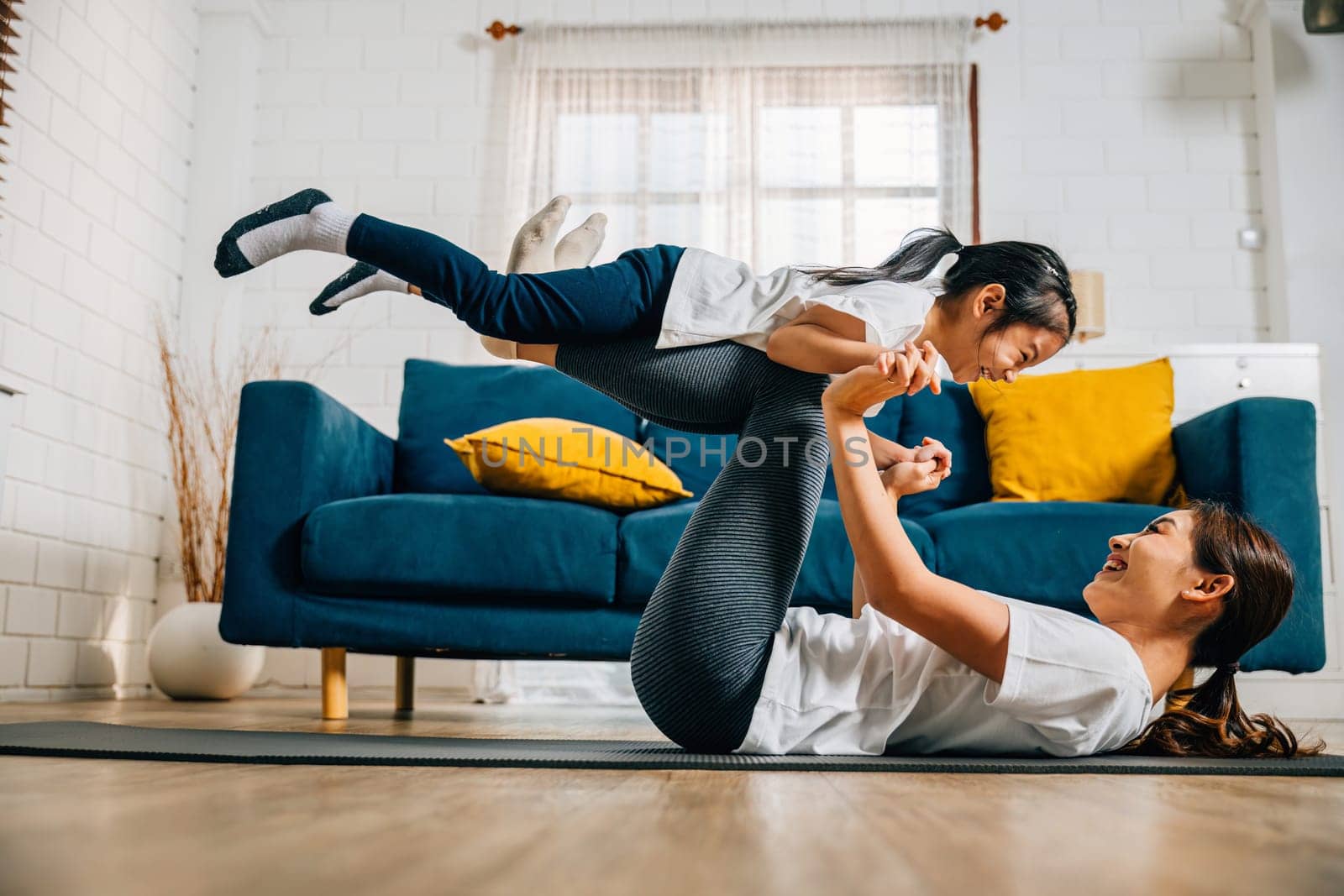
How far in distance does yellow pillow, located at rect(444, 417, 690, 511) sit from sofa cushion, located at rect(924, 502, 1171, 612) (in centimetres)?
69

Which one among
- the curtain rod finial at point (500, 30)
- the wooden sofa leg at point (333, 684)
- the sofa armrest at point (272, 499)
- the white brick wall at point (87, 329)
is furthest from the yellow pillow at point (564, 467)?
the curtain rod finial at point (500, 30)

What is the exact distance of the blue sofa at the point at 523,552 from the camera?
2338 millimetres

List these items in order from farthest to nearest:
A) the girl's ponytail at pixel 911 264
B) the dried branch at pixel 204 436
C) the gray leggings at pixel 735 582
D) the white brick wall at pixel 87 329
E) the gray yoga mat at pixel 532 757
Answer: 1. the dried branch at pixel 204 436
2. the white brick wall at pixel 87 329
3. the girl's ponytail at pixel 911 264
4. the gray leggings at pixel 735 582
5. the gray yoga mat at pixel 532 757

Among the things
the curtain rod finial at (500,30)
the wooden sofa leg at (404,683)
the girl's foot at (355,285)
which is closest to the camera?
the girl's foot at (355,285)

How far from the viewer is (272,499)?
93.7 inches

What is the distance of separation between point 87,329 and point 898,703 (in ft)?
9.87

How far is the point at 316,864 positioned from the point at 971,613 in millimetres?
862

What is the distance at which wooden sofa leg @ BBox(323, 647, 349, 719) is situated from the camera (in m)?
2.38

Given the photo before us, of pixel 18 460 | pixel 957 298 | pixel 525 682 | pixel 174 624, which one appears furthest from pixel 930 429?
pixel 18 460

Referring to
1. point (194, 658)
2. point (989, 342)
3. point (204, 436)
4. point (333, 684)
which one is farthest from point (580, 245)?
point (204, 436)

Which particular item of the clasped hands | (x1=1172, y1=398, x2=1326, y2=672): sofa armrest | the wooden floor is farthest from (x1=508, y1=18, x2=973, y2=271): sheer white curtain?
the wooden floor

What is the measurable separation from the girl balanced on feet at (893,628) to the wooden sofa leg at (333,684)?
1.17 metres

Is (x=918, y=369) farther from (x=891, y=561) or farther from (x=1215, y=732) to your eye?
(x=1215, y=732)

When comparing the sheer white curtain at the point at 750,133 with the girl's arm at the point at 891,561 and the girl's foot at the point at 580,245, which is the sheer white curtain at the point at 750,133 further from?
the girl's arm at the point at 891,561
